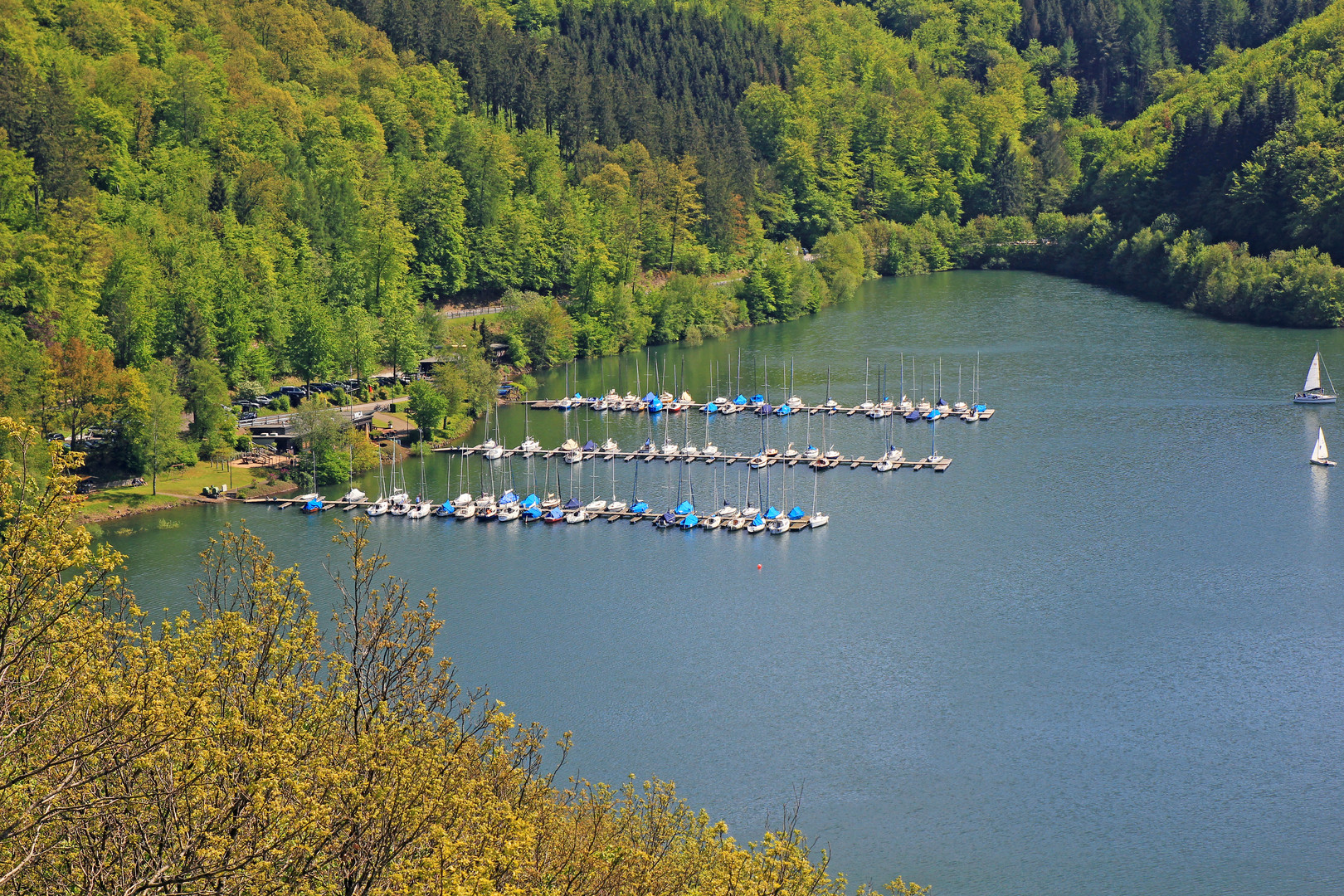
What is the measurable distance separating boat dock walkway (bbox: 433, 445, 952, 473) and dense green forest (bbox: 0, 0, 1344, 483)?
569cm

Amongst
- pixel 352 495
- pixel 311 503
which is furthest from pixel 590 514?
pixel 311 503

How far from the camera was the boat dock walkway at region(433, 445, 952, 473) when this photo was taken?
7781cm

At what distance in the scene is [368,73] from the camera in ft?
434

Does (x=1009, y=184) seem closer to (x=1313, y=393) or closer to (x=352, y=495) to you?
(x=1313, y=393)

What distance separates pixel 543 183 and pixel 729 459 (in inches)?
2329

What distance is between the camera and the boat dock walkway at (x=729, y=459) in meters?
77.8

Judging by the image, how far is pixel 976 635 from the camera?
53.3 metres

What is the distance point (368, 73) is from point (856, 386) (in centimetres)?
6072

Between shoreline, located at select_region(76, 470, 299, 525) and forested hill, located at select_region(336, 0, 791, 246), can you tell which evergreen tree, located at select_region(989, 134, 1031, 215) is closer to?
forested hill, located at select_region(336, 0, 791, 246)

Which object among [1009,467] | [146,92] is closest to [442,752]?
[1009,467]

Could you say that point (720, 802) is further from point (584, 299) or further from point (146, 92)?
point (146, 92)

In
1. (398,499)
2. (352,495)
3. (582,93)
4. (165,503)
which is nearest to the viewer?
(165,503)

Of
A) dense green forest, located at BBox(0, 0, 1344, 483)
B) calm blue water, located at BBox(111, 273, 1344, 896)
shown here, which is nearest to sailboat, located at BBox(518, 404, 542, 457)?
calm blue water, located at BBox(111, 273, 1344, 896)

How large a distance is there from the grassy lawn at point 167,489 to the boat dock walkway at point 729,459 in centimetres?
1218
